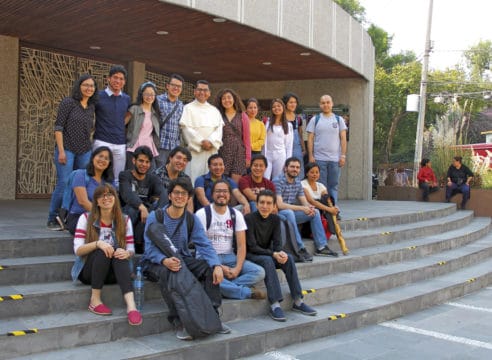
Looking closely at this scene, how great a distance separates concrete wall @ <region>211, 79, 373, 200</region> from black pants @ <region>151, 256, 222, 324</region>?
9.62 meters

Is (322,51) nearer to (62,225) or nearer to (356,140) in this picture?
(356,140)

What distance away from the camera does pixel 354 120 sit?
13.8 metres

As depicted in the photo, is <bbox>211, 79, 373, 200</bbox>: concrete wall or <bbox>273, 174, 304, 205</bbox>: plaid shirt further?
<bbox>211, 79, 373, 200</bbox>: concrete wall

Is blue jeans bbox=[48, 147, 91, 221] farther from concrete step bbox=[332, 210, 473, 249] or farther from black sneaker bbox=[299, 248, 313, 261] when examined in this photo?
concrete step bbox=[332, 210, 473, 249]

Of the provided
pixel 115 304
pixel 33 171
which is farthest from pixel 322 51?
pixel 115 304

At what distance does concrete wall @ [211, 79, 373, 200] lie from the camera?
13727mm

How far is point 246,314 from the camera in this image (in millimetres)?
4992

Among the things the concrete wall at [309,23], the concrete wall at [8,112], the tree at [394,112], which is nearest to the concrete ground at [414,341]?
the concrete wall at [309,23]

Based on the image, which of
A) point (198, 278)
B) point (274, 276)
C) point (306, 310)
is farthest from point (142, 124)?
point (306, 310)

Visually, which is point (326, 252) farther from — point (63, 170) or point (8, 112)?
point (8, 112)

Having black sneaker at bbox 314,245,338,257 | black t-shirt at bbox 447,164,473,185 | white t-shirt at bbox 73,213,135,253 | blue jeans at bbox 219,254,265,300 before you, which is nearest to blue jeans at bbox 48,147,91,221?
white t-shirt at bbox 73,213,135,253

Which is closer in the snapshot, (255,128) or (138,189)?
(138,189)

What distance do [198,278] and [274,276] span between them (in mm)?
824

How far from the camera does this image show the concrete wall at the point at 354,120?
13.7 metres
